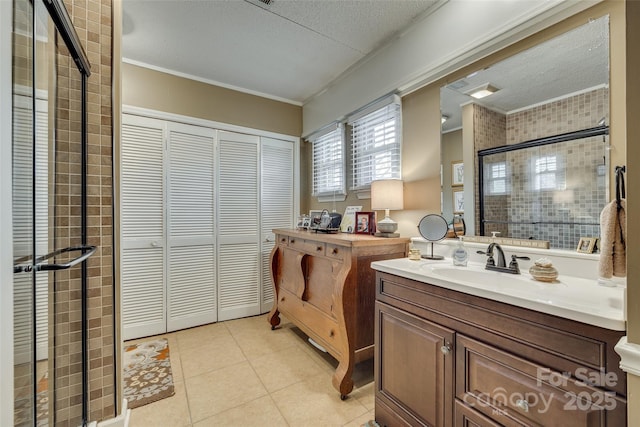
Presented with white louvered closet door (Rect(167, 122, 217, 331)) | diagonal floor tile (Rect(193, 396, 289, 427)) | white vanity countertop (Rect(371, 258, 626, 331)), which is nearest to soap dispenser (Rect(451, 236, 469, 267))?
white vanity countertop (Rect(371, 258, 626, 331))

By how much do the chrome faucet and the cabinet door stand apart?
51 centimetres

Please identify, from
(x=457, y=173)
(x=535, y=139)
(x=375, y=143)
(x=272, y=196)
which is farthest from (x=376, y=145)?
(x=272, y=196)

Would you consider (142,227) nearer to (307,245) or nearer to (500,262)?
(307,245)

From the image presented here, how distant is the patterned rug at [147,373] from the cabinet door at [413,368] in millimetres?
1495

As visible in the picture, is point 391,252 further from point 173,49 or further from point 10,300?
point 173,49

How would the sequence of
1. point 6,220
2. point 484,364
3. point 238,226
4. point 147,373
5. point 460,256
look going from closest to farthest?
point 6,220
point 484,364
point 460,256
point 147,373
point 238,226

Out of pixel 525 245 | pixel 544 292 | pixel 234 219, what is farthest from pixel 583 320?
pixel 234 219

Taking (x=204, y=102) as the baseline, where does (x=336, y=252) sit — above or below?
below

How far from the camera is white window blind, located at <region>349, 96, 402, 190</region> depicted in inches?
90.1

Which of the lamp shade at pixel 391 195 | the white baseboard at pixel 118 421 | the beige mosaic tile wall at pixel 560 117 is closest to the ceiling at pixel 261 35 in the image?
the beige mosaic tile wall at pixel 560 117

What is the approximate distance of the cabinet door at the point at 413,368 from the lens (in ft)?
3.84

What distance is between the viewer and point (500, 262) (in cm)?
145

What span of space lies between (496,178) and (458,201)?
263 millimetres

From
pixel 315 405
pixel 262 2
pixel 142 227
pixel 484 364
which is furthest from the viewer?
pixel 142 227
